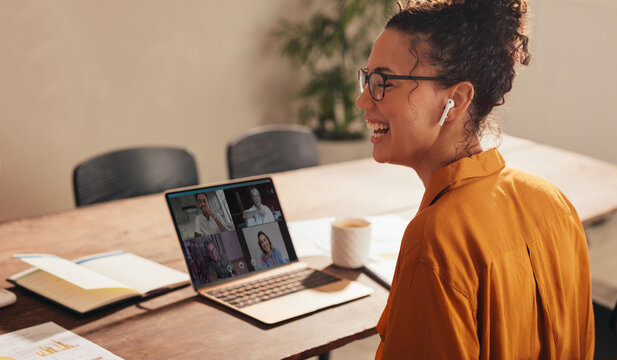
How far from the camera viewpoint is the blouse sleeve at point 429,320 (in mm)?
913

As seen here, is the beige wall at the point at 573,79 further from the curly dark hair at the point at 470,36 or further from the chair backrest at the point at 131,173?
the curly dark hair at the point at 470,36

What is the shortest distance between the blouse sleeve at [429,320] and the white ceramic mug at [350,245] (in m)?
0.58

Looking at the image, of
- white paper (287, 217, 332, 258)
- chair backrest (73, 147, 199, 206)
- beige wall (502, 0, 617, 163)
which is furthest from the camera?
beige wall (502, 0, 617, 163)

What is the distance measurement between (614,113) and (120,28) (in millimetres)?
3340

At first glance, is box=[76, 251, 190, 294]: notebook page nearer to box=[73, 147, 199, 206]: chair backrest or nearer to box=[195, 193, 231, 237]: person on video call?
box=[195, 193, 231, 237]: person on video call

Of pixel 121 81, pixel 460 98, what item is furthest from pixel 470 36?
pixel 121 81

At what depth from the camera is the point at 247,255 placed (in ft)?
4.87

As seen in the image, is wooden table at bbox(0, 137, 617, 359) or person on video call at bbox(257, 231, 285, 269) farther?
person on video call at bbox(257, 231, 285, 269)

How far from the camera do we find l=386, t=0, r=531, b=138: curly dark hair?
105 centimetres

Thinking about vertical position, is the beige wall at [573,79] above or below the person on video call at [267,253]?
→ below

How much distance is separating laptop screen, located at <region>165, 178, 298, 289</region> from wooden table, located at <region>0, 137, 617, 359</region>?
0.09m

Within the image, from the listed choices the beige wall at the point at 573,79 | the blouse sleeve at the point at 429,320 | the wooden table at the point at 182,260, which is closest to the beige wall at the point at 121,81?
the wooden table at the point at 182,260

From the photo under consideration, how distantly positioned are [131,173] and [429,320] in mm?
1674

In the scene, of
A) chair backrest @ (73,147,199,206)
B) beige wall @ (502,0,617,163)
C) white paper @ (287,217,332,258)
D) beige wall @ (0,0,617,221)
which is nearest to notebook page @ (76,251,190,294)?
white paper @ (287,217,332,258)
